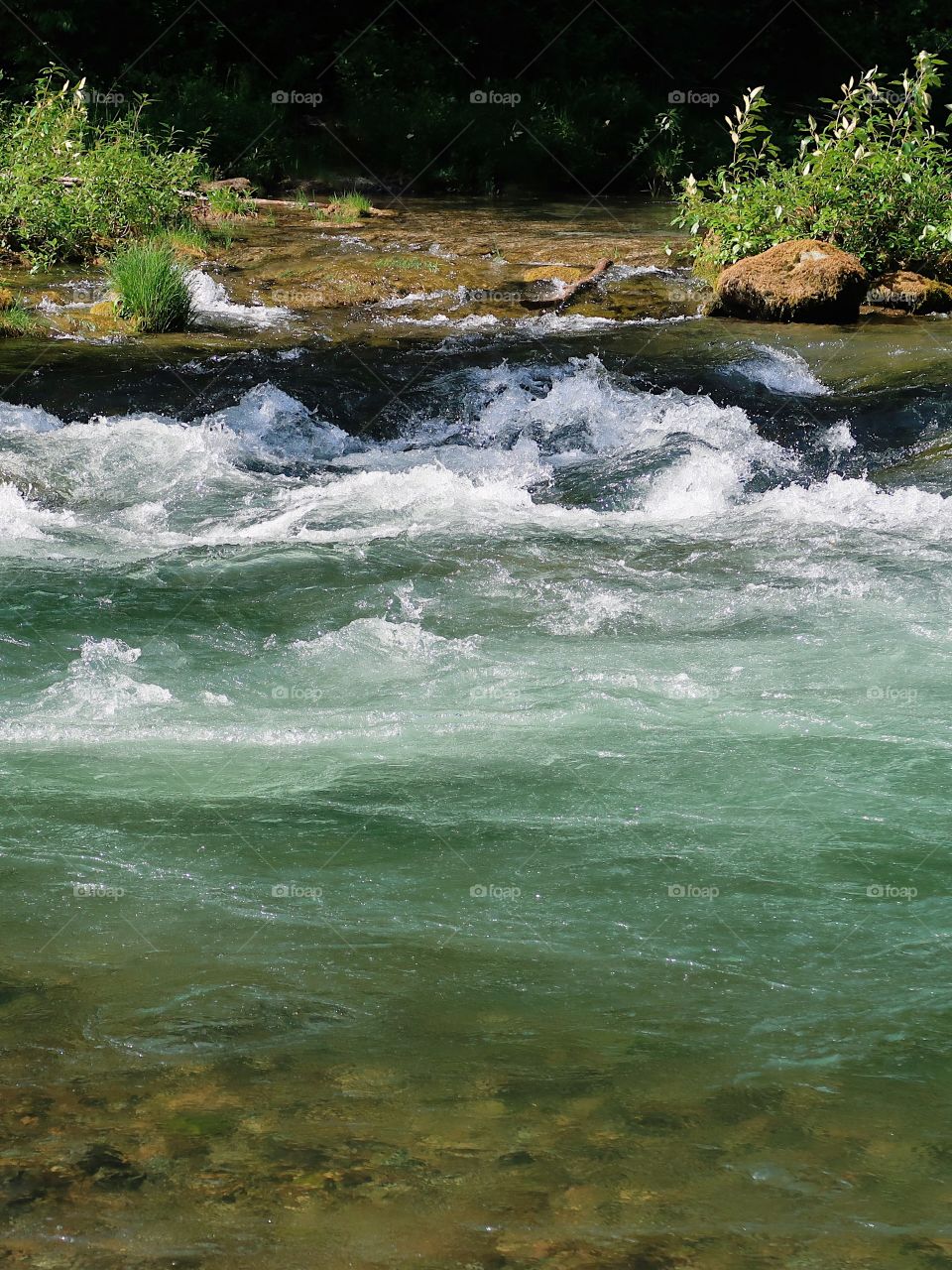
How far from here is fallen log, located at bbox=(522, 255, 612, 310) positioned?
10.0 metres

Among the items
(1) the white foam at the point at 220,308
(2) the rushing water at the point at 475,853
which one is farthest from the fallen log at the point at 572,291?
(2) the rushing water at the point at 475,853

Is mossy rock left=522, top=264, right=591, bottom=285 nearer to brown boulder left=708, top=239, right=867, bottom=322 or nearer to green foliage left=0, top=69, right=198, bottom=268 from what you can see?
brown boulder left=708, top=239, right=867, bottom=322

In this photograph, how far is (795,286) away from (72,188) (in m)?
6.39

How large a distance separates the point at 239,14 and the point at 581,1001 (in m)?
19.9

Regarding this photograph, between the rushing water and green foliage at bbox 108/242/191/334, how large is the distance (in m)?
2.23

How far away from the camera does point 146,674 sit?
14.2 ft

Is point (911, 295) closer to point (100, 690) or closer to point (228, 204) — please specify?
point (228, 204)

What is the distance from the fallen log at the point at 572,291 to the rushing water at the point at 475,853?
321 centimetres

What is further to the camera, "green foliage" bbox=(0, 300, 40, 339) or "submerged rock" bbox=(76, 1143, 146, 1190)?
"green foliage" bbox=(0, 300, 40, 339)

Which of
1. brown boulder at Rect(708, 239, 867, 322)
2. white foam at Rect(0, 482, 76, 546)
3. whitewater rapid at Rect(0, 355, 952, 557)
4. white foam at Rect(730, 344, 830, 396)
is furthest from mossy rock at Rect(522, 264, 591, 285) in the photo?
white foam at Rect(0, 482, 76, 546)

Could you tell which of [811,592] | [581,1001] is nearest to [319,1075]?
[581,1001]

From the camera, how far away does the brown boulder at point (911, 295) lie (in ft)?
32.6

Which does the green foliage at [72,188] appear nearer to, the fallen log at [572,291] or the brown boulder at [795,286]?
the fallen log at [572,291]

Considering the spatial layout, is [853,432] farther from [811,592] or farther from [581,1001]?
[581,1001]
